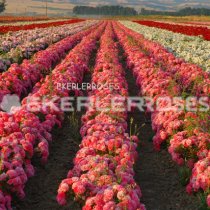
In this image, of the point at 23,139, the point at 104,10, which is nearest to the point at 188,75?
the point at 23,139

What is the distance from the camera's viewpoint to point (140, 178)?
7.57m

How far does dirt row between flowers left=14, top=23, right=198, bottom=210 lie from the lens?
666cm

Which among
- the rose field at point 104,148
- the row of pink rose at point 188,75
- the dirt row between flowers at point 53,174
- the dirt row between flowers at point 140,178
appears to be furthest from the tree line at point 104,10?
the dirt row between flowers at point 140,178

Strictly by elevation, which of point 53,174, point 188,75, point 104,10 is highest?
point 188,75

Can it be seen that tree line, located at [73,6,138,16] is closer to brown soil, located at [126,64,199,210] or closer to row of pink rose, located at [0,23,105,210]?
row of pink rose, located at [0,23,105,210]

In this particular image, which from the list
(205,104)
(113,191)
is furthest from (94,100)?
(113,191)

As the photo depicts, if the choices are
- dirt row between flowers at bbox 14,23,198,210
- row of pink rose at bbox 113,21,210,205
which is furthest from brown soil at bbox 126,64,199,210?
row of pink rose at bbox 113,21,210,205

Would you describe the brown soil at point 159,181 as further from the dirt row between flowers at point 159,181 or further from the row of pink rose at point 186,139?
the row of pink rose at point 186,139

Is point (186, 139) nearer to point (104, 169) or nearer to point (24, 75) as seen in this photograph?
point (104, 169)

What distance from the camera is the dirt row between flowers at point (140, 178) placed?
6.66 meters

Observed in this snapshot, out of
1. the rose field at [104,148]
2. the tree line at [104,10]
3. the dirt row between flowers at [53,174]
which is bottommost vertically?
the tree line at [104,10]

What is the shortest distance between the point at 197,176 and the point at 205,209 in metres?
0.59

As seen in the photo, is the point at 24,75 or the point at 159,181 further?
the point at 24,75

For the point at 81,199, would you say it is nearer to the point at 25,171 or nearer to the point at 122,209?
the point at 122,209
